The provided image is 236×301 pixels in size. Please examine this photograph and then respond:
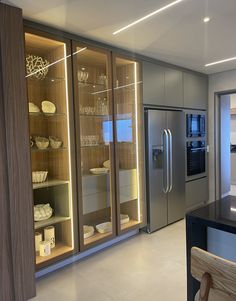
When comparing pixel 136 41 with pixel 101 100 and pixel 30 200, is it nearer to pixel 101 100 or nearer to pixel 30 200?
pixel 101 100

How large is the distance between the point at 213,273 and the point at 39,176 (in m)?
2.04

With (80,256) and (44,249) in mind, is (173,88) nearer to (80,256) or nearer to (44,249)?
(80,256)

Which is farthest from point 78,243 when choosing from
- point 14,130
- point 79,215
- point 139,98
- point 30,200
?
point 139,98

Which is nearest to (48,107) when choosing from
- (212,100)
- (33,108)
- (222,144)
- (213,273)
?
(33,108)

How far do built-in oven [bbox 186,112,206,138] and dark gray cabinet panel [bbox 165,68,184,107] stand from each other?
0.33 meters

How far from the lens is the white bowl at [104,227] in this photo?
3117 millimetres

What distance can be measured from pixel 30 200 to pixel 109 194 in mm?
1182

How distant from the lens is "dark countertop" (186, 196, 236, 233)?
1.38 meters

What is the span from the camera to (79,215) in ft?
8.96

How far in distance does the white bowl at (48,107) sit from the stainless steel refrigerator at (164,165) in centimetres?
130

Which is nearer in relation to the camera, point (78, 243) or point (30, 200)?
point (30, 200)

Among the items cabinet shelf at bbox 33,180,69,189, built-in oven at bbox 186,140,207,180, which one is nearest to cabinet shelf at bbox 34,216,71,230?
cabinet shelf at bbox 33,180,69,189

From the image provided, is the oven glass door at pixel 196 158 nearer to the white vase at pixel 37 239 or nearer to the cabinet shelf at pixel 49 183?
the cabinet shelf at pixel 49 183

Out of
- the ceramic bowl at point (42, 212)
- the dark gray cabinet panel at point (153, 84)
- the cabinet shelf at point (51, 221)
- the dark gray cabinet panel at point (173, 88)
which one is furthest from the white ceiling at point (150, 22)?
the cabinet shelf at point (51, 221)
